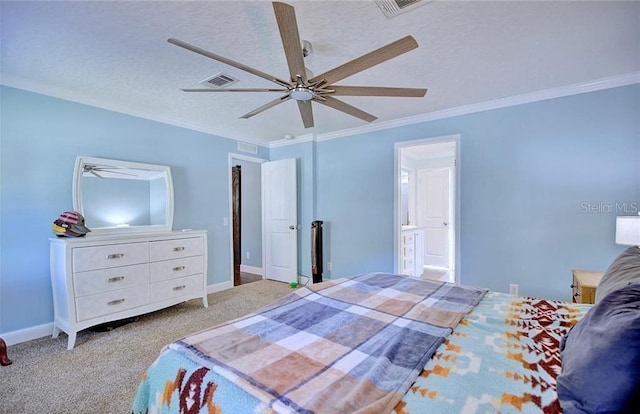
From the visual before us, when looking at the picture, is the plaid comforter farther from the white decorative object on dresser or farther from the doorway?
the doorway

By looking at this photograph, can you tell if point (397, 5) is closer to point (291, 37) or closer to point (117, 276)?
point (291, 37)

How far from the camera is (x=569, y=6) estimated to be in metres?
1.67

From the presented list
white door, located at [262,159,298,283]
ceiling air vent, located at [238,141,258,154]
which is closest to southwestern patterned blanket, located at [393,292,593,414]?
white door, located at [262,159,298,283]

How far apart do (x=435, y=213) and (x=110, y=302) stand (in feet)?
18.6

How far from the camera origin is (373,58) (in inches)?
62.2

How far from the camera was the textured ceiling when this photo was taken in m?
1.70

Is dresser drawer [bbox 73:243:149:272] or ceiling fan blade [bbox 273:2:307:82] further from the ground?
ceiling fan blade [bbox 273:2:307:82]

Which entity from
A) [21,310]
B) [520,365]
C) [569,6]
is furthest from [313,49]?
→ [21,310]

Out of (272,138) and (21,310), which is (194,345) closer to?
(21,310)

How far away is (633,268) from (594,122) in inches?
86.2

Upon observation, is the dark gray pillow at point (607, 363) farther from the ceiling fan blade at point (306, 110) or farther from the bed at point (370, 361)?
the ceiling fan blade at point (306, 110)

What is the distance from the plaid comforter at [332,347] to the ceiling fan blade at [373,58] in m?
1.39

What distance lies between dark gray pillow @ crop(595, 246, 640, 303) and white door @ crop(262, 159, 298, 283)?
369 centimetres

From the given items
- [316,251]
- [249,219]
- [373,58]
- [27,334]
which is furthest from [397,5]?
[249,219]
